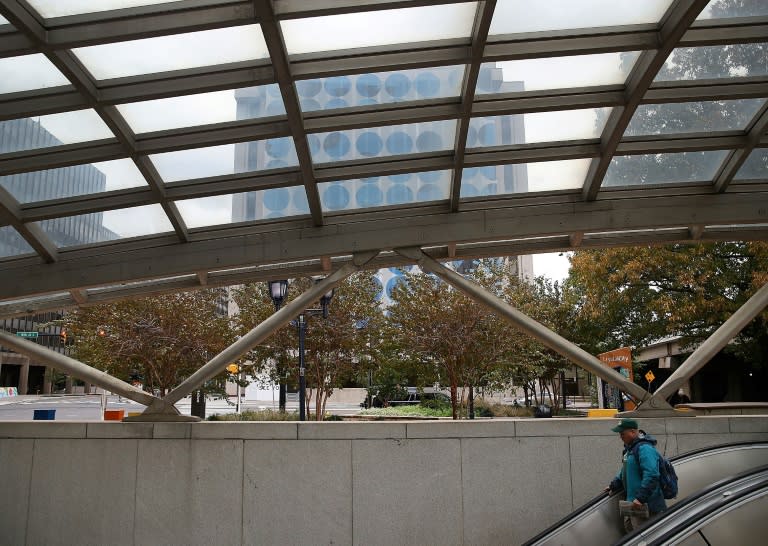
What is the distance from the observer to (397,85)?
8.42 m

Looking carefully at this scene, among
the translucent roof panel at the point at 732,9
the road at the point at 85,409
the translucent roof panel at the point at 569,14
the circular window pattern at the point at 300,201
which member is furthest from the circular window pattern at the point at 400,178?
the road at the point at 85,409

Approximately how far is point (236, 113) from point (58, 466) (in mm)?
5539

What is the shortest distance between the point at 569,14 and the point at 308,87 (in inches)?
128

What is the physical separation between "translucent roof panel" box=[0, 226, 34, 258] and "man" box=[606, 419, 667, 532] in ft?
29.2

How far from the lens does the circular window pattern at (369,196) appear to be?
31.8ft

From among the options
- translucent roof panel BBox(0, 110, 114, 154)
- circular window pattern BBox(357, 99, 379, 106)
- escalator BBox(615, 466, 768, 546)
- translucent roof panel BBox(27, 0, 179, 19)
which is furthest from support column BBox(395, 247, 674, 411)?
translucent roof panel BBox(27, 0, 179, 19)

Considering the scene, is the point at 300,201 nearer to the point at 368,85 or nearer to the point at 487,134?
the point at 368,85

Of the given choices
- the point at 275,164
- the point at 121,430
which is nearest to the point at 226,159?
the point at 275,164

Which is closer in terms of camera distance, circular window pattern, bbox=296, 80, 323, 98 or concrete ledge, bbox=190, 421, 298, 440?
circular window pattern, bbox=296, 80, 323, 98

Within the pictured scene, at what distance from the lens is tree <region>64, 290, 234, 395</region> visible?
77.4 ft

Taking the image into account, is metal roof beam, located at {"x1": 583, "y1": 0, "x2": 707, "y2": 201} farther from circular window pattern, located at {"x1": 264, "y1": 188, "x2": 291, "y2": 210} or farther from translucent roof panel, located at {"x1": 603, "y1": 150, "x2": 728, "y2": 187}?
circular window pattern, located at {"x1": 264, "y1": 188, "x2": 291, "y2": 210}

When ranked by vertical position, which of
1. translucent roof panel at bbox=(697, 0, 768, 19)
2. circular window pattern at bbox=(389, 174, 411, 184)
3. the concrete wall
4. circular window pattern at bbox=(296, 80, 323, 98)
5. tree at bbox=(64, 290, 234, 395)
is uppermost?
translucent roof panel at bbox=(697, 0, 768, 19)

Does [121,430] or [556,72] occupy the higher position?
[556,72]

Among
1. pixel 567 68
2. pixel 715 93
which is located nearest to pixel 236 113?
pixel 567 68
